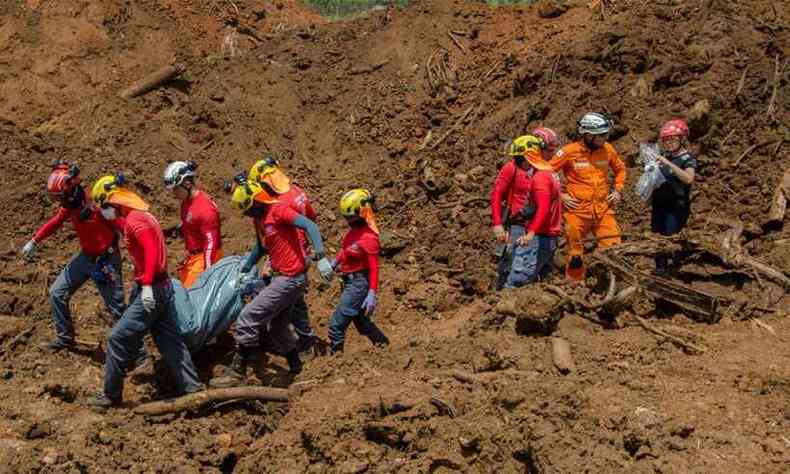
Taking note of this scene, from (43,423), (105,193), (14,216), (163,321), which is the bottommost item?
(14,216)

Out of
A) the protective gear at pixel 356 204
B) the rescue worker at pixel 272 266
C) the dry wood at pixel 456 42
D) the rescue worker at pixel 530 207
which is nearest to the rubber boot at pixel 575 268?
the rescue worker at pixel 530 207

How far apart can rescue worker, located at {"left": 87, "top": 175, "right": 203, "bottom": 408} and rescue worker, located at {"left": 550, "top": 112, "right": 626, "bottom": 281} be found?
3.76m

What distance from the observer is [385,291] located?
10.7m

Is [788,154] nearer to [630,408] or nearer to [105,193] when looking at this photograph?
[630,408]

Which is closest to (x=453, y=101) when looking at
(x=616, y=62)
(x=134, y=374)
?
(x=616, y=62)

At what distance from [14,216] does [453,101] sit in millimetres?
6585

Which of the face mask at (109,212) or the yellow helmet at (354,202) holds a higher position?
the yellow helmet at (354,202)

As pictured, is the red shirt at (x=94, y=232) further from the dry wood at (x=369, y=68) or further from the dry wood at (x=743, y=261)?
the dry wood at (x=369, y=68)

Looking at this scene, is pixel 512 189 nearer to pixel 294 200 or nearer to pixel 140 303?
pixel 294 200

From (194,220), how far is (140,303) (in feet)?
4.41

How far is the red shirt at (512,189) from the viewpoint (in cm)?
834

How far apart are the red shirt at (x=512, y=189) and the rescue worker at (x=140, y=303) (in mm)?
3053

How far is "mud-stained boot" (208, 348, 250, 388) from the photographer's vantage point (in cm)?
740

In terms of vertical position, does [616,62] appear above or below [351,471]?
above
